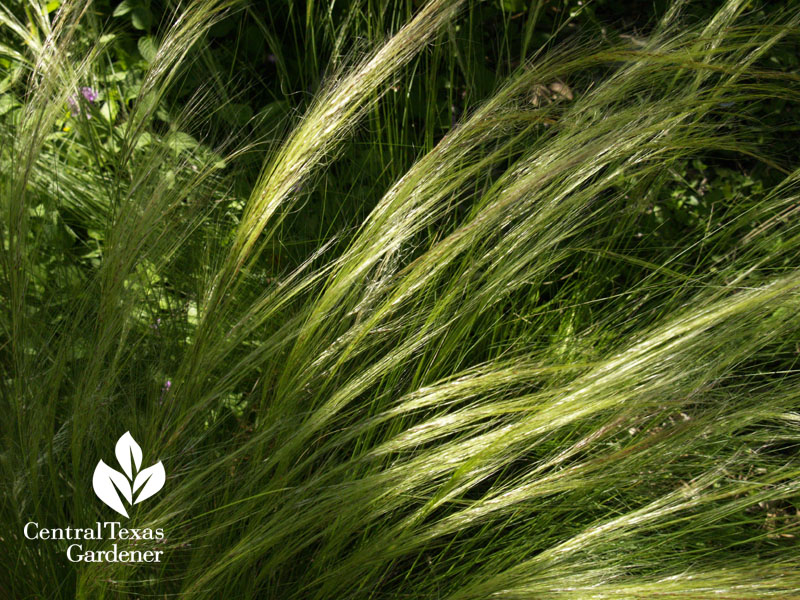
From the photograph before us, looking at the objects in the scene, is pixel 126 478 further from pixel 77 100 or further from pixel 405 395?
pixel 77 100

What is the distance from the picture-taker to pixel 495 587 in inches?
35.9

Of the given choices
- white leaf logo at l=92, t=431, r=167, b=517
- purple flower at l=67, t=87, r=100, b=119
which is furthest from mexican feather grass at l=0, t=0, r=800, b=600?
purple flower at l=67, t=87, r=100, b=119

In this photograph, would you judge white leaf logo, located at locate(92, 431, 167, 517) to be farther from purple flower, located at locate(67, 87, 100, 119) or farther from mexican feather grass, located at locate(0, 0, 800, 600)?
purple flower, located at locate(67, 87, 100, 119)

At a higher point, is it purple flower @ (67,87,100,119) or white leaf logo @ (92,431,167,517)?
purple flower @ (67,87,100,119)

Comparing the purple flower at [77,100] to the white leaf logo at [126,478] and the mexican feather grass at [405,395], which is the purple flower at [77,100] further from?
the white leaf logo at [126,478]

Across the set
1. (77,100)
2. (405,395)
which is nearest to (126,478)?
(405,395)

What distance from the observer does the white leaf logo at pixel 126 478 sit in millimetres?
1022

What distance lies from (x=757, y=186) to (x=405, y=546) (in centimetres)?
142

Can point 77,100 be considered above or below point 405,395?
above

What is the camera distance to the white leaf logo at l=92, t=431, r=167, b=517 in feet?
3.35

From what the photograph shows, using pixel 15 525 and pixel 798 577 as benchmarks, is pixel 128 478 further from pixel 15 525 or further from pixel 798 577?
pixel 798 577

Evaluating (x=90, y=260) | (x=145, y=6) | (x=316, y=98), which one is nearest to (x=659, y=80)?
(x=316, y=98)

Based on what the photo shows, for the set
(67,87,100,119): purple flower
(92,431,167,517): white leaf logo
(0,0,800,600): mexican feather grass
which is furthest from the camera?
(67,87,100,119): purple flower

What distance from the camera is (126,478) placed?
1.07 meters
